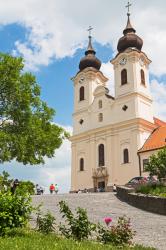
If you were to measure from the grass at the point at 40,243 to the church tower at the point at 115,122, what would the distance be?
34750 millimetres

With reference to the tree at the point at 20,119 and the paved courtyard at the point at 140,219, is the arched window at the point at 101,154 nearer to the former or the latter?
the tree at the point at 20,119

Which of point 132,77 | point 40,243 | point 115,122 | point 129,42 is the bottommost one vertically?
point 40,243

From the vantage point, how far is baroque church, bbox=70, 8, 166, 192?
4528 cm

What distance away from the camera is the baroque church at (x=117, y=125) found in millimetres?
45281

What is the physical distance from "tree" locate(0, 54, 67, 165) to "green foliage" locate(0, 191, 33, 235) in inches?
612

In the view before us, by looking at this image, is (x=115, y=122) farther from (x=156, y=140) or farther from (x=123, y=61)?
(x=123, y=61)

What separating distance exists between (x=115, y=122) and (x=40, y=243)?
132 ft

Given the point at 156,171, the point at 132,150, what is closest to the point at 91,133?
the point at 132,150

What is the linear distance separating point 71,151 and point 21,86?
83.5 ft

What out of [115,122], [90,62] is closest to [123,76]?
[115,122]

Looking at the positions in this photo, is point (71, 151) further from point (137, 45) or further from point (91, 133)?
point (137, 45)

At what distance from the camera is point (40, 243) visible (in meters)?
8.27

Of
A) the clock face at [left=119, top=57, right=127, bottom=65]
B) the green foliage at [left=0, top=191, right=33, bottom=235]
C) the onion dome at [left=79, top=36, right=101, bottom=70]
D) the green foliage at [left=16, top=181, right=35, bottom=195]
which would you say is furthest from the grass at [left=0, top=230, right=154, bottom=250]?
the onion dome at [left=79, top=36, right=101, bottom=70]

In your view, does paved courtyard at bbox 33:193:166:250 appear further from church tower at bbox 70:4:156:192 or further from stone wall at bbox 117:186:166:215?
church tower at bbox 70:4:156:192
